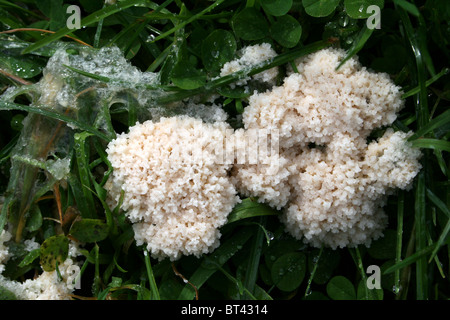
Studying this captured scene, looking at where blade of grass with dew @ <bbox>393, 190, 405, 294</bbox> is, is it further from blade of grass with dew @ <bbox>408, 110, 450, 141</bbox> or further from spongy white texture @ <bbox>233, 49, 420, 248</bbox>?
blade of grass with dew @ <bbox>408, 110, 450, 141</bbox>

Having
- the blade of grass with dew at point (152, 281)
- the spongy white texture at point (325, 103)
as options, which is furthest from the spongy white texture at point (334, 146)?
the blade of grass with dew at point (152, 281)

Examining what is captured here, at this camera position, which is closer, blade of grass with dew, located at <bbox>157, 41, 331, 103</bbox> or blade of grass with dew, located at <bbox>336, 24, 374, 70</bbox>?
blade of grass with dew, located at <bbox>336, 24, 374, 70</bbox>

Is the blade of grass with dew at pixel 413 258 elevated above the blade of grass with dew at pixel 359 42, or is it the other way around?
the blade of grass with dew at pixel 359 42

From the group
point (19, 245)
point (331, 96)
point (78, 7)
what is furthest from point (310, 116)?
point (19, 245)

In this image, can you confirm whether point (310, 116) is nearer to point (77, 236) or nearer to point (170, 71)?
point (170, 71)

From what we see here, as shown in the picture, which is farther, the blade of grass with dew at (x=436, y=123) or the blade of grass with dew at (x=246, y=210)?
the blade of grass with dew at (x=246, y=210)

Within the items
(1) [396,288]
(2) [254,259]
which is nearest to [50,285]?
(2) [254,259]

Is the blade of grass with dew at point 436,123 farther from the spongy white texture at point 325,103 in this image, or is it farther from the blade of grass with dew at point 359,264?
the blade of grass with dew at point 359,264

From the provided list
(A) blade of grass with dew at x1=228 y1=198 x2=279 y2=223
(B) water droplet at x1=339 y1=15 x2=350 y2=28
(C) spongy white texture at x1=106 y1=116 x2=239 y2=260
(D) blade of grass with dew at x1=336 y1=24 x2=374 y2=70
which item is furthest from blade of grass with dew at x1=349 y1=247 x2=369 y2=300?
(B) water droplet at x1=339 y1=15 x2=350 y2=28
